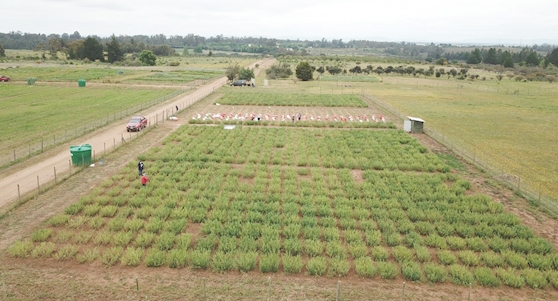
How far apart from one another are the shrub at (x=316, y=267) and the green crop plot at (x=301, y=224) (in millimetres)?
44

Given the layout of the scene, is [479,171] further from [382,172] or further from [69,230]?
[69,230]

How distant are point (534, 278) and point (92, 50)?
422 feet

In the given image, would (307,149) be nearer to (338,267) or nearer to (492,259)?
(338,267)

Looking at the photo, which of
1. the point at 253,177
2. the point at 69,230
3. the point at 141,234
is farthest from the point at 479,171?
the point at 69,230

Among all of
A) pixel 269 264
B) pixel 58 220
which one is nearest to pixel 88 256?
pixel 58 220

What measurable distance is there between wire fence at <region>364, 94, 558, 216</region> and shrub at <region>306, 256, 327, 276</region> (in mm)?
12270

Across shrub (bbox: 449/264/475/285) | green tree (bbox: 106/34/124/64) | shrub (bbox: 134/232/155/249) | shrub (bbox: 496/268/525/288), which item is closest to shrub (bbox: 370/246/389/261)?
shrub (bbox: 449/264/475/285)

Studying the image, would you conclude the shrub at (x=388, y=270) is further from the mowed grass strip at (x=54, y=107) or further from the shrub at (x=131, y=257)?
the mowed grass strip at (x=54, y=107)

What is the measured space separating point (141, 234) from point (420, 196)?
13.2 meters

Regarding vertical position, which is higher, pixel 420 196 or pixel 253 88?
pixel 253 88

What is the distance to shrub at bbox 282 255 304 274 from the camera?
1284 cm

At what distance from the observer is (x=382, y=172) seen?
22875 mm

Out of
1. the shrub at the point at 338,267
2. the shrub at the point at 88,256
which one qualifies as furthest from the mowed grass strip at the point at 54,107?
the shrub at the point at 338,267

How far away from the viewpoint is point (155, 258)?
13.1 metres
